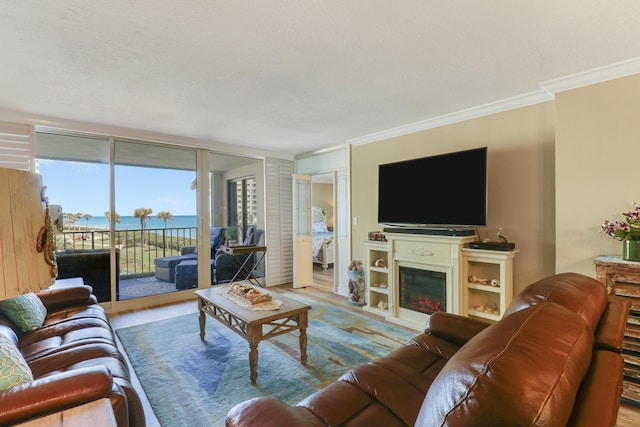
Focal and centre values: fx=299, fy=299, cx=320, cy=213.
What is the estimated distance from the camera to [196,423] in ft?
6.11

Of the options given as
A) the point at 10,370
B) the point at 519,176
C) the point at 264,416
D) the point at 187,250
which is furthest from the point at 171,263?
the point at 519,176

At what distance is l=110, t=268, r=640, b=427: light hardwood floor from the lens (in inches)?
76.0

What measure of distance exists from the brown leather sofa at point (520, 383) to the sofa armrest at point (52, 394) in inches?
24.3

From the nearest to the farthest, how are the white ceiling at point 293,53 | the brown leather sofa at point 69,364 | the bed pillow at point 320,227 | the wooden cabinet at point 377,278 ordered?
the brown leather sofa at point 69,364
the white ceiling at point 293,53
the wooden cabinet at point 377,278
the bed pillow at point 320,227

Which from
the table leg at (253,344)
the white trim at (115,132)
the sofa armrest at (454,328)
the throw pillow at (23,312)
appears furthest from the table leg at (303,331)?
the white trim at (115,132)

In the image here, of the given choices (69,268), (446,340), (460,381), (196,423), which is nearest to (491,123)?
(446,340)

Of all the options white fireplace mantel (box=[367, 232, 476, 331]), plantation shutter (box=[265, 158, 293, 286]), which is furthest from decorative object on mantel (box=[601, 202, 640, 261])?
plantation shutter (box=[265, 158, 293, 286])

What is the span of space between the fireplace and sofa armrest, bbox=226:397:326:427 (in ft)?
8.25

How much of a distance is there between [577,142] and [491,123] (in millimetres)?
846

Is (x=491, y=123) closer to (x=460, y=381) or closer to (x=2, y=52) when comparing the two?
(x=460, y=381)

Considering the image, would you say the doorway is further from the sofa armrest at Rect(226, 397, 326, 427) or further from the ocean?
the sofa armrest at Rect(226, 397, 326, 427)

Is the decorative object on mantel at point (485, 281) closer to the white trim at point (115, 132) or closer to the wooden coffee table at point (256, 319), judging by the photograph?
the wooden coffee table at point (256, 319)

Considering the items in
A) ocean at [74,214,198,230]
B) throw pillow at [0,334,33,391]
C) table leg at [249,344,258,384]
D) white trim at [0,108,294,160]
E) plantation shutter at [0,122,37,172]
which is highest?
white trim at [0,108,294,160]

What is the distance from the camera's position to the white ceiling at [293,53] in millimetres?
1627
